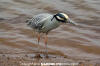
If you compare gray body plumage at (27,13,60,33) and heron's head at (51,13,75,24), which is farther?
gray body plumage at (27,13,60,33)

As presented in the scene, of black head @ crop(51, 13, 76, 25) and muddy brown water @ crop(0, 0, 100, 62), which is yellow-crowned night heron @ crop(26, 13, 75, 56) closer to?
black head @ crop(51, 13, 76, 25)

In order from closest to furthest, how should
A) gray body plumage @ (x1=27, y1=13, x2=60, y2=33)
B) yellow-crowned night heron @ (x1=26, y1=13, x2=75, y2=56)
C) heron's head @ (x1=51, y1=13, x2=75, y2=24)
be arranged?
1. heron's head @ (x1=51, y1=13, x2=75, y2=24)
2. yellow-crowned night heron @ (x1=26, y1=13, x2=75, y2=56)
3. gray body plumage @ (x1=27, y1=13, x2=60, y2=33)

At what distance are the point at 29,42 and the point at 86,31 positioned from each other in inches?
85.5

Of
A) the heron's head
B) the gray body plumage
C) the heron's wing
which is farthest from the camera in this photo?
the heron's wing

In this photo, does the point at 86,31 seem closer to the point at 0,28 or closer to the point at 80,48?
the point at 80,48

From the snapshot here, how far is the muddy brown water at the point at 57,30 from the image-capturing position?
857cm

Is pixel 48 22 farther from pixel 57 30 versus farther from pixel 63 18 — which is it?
pixel 57 30

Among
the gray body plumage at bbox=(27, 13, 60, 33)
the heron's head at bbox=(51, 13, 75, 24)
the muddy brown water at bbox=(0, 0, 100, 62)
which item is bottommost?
the muddy brown water at bbox=(0, 0, 100, 62)

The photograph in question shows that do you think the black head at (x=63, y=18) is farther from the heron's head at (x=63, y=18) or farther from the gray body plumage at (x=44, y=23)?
the gray body plumage at (x=44, y=23)

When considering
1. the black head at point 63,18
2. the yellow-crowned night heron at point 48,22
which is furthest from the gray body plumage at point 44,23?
the black head at point 63,18

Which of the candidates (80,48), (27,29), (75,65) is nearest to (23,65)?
(75,65)

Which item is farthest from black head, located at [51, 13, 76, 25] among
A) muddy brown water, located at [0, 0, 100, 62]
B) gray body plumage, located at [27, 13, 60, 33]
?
muddy brown water, located at [0, 0, 100, 62]

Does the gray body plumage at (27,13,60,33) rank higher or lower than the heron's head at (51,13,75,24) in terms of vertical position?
lower

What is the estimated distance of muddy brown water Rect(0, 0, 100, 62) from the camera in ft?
28.1
